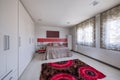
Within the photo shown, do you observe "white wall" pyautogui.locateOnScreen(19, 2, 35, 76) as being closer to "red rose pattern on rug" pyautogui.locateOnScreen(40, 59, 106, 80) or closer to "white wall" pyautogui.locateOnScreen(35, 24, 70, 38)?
"red rose pattern on rug" pyautogui.locateOnScreen(40, 59, 106, 80)

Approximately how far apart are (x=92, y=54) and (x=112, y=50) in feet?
4.08

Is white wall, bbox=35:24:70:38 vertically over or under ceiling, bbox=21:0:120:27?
under

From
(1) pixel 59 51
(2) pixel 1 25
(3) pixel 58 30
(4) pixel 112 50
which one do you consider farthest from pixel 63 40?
(2) pixel 1 25

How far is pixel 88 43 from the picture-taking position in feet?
13.8

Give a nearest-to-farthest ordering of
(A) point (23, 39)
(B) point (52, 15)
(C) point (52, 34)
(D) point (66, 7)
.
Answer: (A) point (23, 39), (D) point (66, 7), (B) point (52, 15), (C) point (52, 34)

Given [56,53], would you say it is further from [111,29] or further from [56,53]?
[111,29]

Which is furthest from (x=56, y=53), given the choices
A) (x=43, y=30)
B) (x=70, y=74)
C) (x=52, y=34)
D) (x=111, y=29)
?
(x=111, y=29)

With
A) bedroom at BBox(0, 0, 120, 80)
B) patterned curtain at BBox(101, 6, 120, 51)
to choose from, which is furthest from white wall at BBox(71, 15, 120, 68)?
patterned curtain at BBox(101, 6, 120, 51)

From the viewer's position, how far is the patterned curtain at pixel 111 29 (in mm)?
A: 2538

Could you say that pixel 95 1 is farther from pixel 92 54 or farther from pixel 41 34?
pixel 41 34

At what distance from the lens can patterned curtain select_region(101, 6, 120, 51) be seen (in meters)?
2.54

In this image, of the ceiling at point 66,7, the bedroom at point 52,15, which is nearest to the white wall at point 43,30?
the bedroom at point 52,15

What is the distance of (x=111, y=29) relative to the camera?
9.11ft

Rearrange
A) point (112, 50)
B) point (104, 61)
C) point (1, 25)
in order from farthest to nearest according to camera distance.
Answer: point (104, 61), point (112, 50), point (1, 25)
